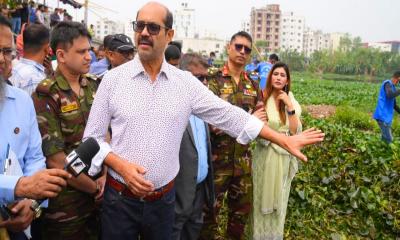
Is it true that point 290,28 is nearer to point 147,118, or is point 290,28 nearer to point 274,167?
point 274,167

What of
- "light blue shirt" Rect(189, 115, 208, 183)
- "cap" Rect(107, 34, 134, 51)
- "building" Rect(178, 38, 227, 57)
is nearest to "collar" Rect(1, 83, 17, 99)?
"light blue shirt" Rect(189, 115, 208, 183)

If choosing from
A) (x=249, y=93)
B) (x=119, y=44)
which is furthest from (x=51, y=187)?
(x=119, y=44)

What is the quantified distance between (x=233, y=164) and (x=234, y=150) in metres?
0.13

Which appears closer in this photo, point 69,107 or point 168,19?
point 168,19

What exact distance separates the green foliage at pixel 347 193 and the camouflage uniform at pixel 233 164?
99cm

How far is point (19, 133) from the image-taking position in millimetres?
1956

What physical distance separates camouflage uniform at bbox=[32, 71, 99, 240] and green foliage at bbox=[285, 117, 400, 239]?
2.59m

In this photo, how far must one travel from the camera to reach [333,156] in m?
6.50

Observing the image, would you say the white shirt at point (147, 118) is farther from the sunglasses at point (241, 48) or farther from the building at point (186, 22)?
the building at point (186, 22)

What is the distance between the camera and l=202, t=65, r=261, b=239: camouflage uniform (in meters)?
3.51

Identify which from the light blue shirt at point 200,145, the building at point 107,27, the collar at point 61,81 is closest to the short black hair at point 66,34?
the collar at point 61,81

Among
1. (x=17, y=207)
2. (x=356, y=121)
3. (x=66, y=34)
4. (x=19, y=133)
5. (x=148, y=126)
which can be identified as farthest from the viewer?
(x=356, y=121)

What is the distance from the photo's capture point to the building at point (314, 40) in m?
123

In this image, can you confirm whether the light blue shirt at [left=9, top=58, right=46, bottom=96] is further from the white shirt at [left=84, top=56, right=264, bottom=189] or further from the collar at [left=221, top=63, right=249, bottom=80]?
the collar at [left=221, top=63, right=249, bottom=80]
